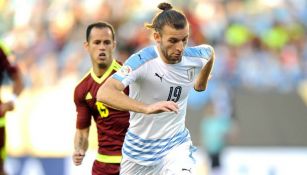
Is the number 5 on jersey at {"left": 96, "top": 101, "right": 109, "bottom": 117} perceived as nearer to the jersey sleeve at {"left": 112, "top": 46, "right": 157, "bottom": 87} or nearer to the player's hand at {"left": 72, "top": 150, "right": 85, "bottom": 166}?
the player's hand at {"left": 72, "top": 150, "right": 85, "bottom": 166}

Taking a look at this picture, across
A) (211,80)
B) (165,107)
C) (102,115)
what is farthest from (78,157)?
(211,80)

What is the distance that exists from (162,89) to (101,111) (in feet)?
4.03

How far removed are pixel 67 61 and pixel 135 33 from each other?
1495 millimetres

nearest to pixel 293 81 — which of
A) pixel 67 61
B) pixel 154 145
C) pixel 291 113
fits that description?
pixel 291 113

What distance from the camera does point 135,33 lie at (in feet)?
52.3

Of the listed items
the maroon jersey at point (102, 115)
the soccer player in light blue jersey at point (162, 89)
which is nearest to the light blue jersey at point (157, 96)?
the soccer player in light blue jersey at point (162, 89)

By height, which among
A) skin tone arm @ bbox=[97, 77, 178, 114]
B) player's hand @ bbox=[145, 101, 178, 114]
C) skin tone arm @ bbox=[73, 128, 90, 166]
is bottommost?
skin tone arm @ bbox=[73, 128, 90, 166]

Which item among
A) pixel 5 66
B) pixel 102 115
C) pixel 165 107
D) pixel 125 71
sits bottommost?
pixel 165 107

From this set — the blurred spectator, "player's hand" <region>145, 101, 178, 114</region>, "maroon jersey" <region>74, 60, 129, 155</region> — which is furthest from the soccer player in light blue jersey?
the blurred spectator

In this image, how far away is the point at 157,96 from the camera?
21.6ft

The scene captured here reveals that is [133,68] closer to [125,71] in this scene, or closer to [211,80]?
[125,71]

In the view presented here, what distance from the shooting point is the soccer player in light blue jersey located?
633 cm

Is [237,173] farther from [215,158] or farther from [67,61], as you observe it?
[67,61]

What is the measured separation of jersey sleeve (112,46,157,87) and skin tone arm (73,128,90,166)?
1.62 metres
